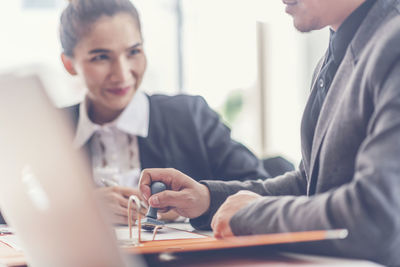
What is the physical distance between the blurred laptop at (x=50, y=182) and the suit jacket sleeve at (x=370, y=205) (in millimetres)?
219

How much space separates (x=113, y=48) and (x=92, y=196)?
1.21m

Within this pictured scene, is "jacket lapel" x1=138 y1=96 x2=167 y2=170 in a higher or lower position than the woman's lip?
lower

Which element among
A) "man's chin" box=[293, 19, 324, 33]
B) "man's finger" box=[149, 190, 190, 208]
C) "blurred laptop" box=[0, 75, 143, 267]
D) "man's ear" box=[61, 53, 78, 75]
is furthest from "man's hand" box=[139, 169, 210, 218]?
"man's ear" box=[61, 53, 78, 75]

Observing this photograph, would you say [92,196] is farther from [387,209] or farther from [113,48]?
[113,48]

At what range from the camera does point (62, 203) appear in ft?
1.28

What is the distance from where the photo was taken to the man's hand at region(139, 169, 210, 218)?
35.8 inches

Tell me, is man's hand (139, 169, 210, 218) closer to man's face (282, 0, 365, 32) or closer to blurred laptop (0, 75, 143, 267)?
man's face (282, 0, 365, 32)

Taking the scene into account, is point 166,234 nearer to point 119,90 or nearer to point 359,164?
point 359,164

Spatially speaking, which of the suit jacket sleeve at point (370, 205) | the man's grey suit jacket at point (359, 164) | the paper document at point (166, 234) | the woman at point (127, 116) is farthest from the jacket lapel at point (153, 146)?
the suit jacket sleeve at point (370, 205)

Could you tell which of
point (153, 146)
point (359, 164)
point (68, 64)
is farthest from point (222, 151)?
point (359, 164)

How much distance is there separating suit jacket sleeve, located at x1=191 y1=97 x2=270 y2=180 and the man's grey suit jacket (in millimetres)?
677

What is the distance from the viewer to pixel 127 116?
1533 mm

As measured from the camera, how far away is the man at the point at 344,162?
55 cm

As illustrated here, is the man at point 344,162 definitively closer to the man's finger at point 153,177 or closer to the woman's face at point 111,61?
the man's finger at point 153,177
